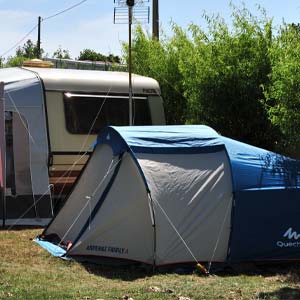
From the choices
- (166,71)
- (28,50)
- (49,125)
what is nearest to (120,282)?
(49,125)

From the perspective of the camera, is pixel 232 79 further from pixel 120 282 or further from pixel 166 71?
pixel 120 282

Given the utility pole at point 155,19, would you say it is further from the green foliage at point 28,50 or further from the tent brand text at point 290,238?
the green foliage at point 28,50

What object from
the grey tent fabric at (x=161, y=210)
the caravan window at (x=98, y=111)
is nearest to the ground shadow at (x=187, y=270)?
the grey tent fabric at (x=161, y=210)

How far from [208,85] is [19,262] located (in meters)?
4.84

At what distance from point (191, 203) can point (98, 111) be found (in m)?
4.37

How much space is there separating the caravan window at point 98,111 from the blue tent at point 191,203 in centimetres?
328

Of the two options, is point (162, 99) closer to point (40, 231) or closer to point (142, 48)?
point (142, 48)

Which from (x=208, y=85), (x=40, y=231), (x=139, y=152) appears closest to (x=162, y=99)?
(x=208, y=85)

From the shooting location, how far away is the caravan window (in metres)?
11.1

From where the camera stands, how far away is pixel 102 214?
7801 millimetres

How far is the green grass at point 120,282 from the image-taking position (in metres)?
6.21

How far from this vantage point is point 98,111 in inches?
449

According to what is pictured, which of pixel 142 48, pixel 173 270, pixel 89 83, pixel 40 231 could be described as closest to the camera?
pixel 173 270

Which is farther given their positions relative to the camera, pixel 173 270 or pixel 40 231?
pixel 40 231
